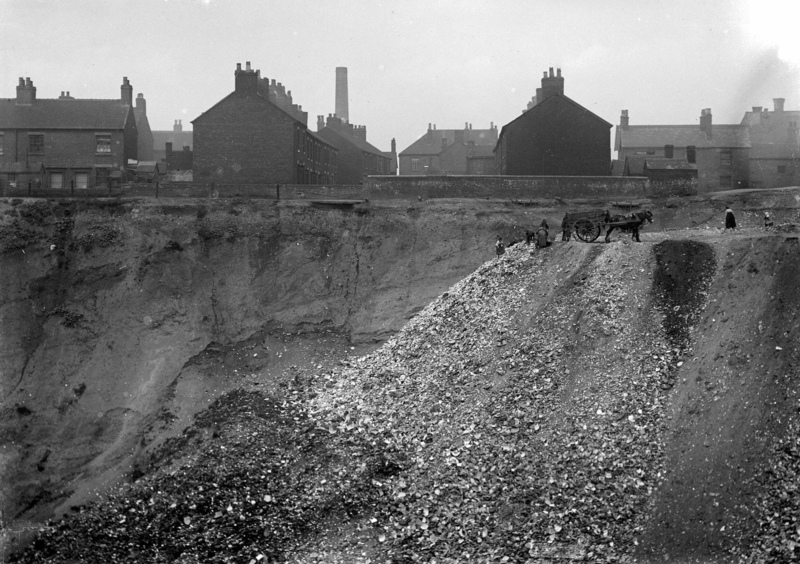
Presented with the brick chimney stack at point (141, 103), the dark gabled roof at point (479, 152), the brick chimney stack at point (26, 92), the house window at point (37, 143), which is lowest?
the house window at point (37, 143)

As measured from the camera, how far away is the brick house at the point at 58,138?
5394 cm

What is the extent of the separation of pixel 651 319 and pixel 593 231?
25.6 feet

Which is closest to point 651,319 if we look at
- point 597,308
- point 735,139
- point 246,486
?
point 597,308

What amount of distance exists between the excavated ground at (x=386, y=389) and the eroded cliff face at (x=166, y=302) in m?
0.10

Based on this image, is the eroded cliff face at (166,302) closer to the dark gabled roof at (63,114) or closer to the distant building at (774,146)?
the dark gabled roof at (63,114)

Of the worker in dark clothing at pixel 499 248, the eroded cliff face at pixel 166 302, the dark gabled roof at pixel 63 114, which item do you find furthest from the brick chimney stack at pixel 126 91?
the worker in dark clothing at pixel 499 248

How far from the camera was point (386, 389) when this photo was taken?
27562 millimetres

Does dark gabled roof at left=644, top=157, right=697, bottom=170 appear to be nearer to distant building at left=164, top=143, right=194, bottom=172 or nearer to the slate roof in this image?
distant building at left=164, top=143, right=194, bottom=172

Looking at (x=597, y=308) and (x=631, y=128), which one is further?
(x=631, y=128)

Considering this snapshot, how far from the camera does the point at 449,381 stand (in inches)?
1060

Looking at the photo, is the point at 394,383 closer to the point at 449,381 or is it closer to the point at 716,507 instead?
the point at 449,381

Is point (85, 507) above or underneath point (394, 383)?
underneath

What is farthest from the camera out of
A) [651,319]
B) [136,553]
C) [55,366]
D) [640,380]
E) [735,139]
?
[735,139]

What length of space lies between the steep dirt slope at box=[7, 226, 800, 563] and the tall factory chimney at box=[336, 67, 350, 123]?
5986cm
